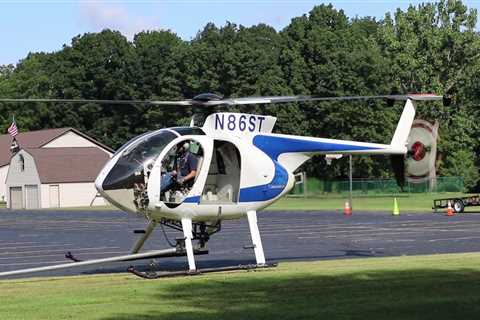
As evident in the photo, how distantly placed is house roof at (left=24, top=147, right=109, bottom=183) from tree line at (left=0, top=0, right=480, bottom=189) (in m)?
11.9

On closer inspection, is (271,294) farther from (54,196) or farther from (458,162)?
(458,162)

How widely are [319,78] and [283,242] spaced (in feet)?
233

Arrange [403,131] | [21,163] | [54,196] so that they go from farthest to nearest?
[21,163] → [54,196] → [403,131]

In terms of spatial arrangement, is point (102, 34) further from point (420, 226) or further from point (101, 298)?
point (101, 298)

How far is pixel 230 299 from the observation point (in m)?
14.7

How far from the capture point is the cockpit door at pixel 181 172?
1983 cm

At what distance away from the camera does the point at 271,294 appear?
15.1 meters

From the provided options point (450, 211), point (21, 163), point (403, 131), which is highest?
point (403, 131)

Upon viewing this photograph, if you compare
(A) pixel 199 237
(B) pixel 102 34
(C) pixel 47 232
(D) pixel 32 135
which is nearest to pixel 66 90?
(B) pixel 102 34

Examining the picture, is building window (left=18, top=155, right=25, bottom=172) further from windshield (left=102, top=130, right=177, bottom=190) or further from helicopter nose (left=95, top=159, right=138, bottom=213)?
windshield (left=102, top=130, right=177, bottom=190)

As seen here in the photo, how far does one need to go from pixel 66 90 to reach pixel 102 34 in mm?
11746

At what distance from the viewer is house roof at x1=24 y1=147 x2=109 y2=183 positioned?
307ft

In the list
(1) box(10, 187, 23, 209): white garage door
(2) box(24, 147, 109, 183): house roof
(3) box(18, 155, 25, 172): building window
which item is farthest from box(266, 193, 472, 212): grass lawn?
(3) box(18, 155, 25, 172): building window

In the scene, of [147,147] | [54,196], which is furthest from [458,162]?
[147,147]
